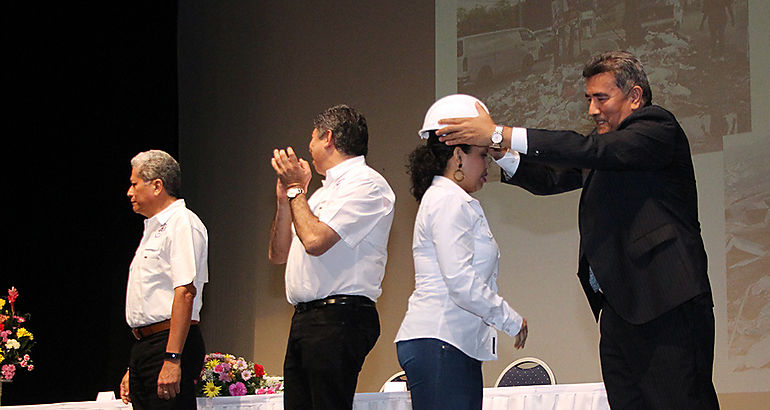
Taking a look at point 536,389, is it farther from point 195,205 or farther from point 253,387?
point 195,205

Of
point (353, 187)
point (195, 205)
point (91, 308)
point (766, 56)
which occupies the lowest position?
point (91, 308)

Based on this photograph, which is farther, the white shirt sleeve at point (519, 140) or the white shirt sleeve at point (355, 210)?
the white shirt sleeve at point (355, 210)

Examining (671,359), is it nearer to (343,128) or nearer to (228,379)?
(343,128)

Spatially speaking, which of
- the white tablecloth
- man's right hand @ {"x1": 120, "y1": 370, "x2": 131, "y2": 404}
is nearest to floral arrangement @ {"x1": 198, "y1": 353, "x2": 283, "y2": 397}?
the white tablecloth

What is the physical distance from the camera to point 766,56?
14.9ft

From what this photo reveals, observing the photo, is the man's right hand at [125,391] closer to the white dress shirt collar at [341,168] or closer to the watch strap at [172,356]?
the watch strap at [172,356]

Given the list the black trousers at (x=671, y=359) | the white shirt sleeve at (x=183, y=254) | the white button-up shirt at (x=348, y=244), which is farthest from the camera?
the white shirt sleeve at (x=183, y=254)

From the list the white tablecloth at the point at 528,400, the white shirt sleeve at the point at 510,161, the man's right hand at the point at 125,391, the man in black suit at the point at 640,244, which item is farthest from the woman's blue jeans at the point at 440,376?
the man's right hand at the point at 125,391

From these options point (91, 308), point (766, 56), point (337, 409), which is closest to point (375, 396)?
point (337, 409)

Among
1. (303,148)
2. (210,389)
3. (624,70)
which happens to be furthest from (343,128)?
(303,148)

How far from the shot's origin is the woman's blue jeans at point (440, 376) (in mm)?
2230

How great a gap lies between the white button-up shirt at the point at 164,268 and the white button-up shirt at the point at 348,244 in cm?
42

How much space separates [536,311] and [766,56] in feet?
6.03

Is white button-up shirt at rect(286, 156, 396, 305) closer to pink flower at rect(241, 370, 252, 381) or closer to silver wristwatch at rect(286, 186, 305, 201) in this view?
silver wristwatch at rect(286, 186, 305, 201)
